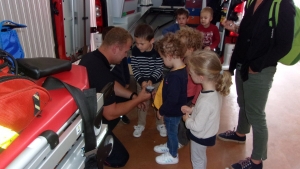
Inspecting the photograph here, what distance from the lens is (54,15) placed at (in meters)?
2.76

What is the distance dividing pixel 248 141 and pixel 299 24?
4.76 feet

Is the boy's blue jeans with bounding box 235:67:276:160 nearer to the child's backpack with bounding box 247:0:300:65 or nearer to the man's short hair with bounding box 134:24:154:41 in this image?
the child's backpack with bounding box 247:0:300:65

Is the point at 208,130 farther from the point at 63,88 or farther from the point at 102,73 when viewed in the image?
the point at 63,88

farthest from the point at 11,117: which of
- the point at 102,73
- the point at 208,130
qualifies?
the point at 208,130

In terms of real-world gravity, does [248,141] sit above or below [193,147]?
below

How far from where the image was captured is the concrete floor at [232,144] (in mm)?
2443

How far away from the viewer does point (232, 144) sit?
2.72m

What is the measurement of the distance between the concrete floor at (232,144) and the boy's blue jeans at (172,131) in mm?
167

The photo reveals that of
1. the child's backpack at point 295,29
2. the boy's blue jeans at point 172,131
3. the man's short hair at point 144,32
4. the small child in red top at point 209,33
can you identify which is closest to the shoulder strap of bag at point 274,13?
the child's backpack at point 295,29

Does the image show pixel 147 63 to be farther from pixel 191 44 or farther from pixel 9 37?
pixel 9 37

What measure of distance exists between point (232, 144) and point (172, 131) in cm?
86

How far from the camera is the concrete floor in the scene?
8.02 feet

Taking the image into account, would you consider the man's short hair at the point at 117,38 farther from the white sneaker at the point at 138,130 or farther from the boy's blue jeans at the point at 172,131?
the white sneaker at the point at 138,130

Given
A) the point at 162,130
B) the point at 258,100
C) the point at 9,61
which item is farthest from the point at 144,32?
the point at 9,61
